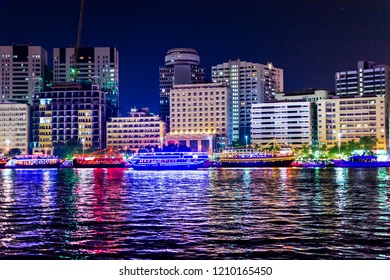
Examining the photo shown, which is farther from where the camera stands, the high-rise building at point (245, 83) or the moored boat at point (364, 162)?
the high-rise building at point (245, 83)

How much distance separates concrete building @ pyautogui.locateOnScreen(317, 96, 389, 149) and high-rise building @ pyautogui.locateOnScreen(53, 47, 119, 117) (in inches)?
2108

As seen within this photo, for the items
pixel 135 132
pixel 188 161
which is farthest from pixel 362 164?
pixel 135 132

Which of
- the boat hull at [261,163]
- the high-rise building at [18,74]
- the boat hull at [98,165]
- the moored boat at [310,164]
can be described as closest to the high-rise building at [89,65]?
the high-rise building at [18,74]

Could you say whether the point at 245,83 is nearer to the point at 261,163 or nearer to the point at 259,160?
the point at 261,163

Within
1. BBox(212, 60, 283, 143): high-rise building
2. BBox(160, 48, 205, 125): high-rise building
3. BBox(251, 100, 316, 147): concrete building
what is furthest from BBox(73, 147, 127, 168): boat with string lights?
BBox(160, 48, 205, 125): high-rise building

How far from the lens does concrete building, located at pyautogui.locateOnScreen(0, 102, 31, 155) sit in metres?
122

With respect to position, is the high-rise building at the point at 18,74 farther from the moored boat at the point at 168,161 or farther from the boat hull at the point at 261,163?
the boat hull at the point at 261,163

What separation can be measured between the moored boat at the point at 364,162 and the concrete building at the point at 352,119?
833 inches

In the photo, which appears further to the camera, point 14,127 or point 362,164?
point 14,127

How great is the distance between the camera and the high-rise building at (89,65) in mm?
149625

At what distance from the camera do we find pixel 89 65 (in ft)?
494

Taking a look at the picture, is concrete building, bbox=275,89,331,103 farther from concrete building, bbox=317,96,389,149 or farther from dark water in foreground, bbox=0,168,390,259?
A: dark water in foreground, bbox=0,168,390,259

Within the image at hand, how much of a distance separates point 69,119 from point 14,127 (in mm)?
11351

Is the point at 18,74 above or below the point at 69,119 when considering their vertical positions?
above
